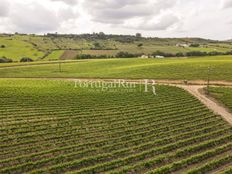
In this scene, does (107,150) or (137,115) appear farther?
(137,115)

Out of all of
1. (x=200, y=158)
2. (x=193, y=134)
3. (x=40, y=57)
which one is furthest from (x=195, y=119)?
(x=40, y=57)


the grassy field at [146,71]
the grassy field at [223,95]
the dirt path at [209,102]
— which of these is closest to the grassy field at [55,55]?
the grassy field at [146,71]

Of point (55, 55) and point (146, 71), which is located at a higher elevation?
point (55, 55)

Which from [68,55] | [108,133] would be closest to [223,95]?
[108,133]

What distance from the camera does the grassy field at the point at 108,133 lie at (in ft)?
106

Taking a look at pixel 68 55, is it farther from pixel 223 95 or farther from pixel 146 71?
pixel 223 95

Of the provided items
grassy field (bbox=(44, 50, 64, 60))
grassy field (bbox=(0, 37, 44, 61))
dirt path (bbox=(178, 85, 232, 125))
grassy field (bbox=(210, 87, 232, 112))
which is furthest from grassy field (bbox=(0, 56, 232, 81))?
grassy field (bbox=(0, 37, 44, 61))

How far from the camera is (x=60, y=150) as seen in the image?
35.5 m

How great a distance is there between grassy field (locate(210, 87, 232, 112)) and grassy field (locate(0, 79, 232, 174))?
5750 mm

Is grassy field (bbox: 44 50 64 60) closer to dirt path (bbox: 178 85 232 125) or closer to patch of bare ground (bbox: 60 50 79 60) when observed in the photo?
patch of bare ground (bbox: 60 50 79 60)

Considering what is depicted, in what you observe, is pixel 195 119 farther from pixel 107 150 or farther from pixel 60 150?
pixel 60 150

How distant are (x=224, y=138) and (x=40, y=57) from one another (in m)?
118

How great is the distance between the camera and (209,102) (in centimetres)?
5853

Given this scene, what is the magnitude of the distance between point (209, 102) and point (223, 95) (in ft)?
20.0
